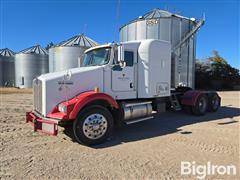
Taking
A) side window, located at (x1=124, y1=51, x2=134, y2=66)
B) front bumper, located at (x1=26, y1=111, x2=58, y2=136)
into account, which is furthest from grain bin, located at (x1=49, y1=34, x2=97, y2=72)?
front bumper, located at (x1=26, y1=111, x2=58, y2=136)

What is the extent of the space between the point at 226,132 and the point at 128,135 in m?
3.13

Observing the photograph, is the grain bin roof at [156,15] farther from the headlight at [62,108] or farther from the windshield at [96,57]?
the headlight at [62,108]

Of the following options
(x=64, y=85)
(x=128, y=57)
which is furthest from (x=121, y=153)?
(x=128, y=57)

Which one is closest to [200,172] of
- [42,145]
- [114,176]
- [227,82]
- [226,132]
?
[114,176]

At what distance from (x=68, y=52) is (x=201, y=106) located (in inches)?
1044

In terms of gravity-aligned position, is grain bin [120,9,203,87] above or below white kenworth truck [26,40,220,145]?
above

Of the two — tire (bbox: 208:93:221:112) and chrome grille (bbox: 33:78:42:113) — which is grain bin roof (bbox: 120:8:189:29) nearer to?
tire (bbox: 208:93:221:112)

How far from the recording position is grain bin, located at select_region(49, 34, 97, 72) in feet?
109

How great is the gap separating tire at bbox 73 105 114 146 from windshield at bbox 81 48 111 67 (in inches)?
63.9

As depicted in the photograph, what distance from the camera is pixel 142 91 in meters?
7.53

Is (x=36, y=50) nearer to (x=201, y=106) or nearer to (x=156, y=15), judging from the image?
(x=156, y=15)

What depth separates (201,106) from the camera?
10438mm

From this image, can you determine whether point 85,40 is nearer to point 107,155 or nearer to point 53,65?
point 53,65

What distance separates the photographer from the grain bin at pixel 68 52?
109ft
